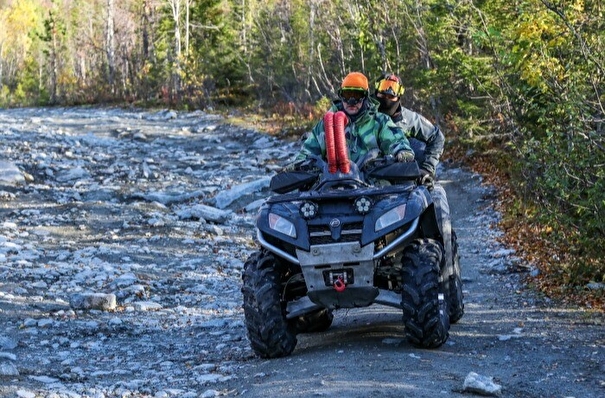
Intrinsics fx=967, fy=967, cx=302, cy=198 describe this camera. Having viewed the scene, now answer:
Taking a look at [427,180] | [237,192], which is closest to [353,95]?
[427,180]

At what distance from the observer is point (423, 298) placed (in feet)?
24.2

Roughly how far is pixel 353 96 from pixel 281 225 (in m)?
1.59

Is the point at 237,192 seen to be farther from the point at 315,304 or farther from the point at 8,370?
the point at 8,370

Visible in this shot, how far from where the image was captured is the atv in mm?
7387

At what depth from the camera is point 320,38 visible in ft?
115

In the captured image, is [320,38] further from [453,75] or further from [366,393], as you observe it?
[366,393]

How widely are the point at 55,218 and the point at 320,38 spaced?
20370mm

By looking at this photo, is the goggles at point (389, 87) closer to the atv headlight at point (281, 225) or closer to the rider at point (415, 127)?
the rider at point (415, 127)

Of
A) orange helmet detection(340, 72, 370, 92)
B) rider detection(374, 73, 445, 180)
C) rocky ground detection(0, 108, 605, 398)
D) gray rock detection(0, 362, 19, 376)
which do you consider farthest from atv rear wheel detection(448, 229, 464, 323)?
gray rock detection(0, 362, 19, 376)

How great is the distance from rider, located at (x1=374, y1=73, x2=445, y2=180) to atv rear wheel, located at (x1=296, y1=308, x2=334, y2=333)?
1581mm

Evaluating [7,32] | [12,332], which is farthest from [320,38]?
[7,32]

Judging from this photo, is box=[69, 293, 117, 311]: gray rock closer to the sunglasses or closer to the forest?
the sunglasses

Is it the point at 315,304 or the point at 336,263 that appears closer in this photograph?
the point at 336,263

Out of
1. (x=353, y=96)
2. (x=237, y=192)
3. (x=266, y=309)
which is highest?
(x=353, y=96)
